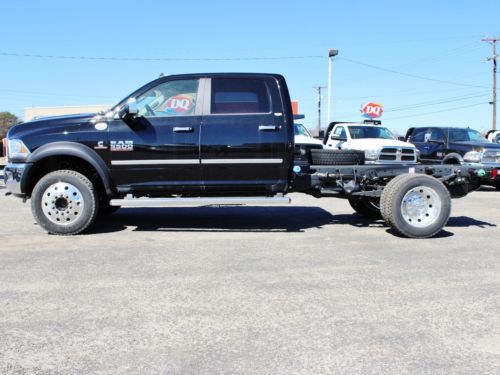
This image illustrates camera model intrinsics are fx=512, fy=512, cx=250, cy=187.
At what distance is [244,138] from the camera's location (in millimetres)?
6625

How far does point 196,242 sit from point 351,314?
2904mm

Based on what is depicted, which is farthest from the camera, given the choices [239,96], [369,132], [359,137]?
[369,132]

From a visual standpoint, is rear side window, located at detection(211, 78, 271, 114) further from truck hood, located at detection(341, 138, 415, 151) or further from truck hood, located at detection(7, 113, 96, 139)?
truck hood, located at detection(341, 138, 415, 151)

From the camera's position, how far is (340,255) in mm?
5637

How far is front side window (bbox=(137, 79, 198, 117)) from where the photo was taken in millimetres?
6691

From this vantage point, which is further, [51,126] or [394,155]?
[394,155]

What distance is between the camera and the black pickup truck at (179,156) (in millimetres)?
6562

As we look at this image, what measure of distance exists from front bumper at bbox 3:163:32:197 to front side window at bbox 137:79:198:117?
1.66 metres

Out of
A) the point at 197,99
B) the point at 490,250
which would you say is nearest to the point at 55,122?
the point at 197,99

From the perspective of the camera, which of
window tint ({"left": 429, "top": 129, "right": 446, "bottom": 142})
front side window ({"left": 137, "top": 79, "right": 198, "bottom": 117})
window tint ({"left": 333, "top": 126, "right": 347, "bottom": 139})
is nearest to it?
front side window ({"left": 137, "top": 79, "right": 198, "bottom": 117})

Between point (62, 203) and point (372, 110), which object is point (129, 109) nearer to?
point (62, 203)

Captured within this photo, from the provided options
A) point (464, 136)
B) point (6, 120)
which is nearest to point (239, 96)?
point (464, 136)

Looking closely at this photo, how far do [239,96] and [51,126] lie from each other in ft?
8.10

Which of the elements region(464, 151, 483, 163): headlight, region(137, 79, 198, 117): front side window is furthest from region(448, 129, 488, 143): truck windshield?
region(137, 79, 198, 117): front side window
